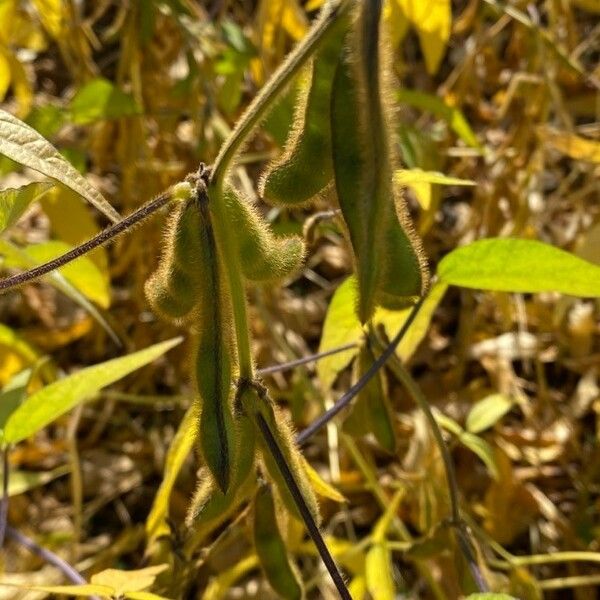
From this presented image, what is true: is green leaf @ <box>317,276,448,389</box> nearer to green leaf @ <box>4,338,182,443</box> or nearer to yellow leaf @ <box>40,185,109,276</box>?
green leaf @ <box>4,338,182,443</box>

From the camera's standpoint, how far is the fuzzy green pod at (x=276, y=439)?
2.15 ft

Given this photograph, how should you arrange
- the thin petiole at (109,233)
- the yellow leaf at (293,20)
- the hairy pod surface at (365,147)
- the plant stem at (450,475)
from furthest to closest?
the yellow leaf at (293,20) < the plant stem at (450,475) < the thin petiole at (109,233) < the hairy pod surface at (365,147)

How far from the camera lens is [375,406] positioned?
3.04 feet

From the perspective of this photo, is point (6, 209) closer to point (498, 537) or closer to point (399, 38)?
point (399, 38)

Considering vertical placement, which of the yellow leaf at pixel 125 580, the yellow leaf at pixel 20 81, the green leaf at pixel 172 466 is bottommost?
the yellow leaf at pixel 125 580

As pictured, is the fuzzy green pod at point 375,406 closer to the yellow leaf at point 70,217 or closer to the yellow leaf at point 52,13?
the yellow leaf at point 70,217

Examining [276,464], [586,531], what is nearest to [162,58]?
[586,531]

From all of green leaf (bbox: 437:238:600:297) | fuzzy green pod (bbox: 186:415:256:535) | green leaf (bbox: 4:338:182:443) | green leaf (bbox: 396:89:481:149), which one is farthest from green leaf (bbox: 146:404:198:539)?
green leaf (bbox: 396:89:481:149)

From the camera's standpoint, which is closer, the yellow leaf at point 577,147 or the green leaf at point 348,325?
the green leaf at point 348,325

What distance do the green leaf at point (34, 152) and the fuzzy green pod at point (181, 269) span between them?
0.07 m

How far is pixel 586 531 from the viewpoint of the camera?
156 centimetres

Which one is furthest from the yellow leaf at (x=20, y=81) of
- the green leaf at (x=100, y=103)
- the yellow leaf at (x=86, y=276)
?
the yellow leaf at (x=86, y=276)

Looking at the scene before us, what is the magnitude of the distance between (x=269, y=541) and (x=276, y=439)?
0.61 feet

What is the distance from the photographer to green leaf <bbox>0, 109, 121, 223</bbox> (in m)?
0.60
